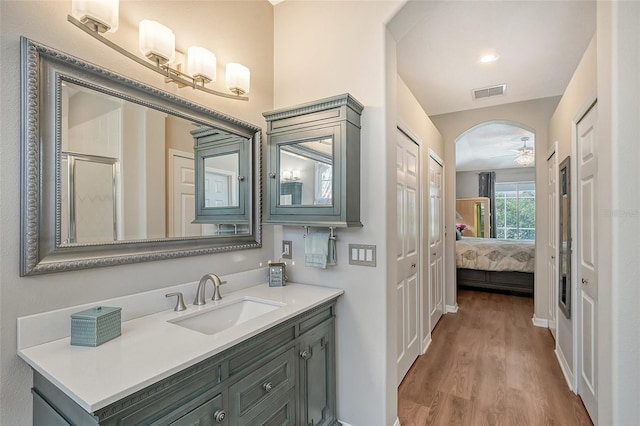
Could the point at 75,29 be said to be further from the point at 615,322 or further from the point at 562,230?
the point at 562,230

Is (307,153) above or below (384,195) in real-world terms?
above

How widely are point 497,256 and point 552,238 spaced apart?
6.16ft

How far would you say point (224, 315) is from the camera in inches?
64.7

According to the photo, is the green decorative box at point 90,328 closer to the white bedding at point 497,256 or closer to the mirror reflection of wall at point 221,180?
the mirror reflection of wall at point 221,180

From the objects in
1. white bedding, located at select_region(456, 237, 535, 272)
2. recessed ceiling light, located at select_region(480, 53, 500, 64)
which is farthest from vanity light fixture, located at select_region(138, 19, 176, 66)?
white bedding, located at select_region(456, 237, 535, 272)

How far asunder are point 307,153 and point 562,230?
2.48 meters

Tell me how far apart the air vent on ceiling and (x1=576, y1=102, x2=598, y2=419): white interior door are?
1535 millimetres

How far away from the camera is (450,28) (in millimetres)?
2486

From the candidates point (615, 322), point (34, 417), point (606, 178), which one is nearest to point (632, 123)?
point (606, 178)

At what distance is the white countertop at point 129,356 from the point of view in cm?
84

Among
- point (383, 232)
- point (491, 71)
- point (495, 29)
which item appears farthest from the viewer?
point (491, 71)

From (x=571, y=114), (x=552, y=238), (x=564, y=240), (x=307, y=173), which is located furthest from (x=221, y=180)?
(x=552, y=238)

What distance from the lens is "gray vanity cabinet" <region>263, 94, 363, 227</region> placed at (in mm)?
1713

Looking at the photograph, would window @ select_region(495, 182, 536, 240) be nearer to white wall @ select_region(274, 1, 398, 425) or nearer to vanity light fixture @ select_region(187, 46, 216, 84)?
white wall @ select_region(274, 1, 398, 425)
